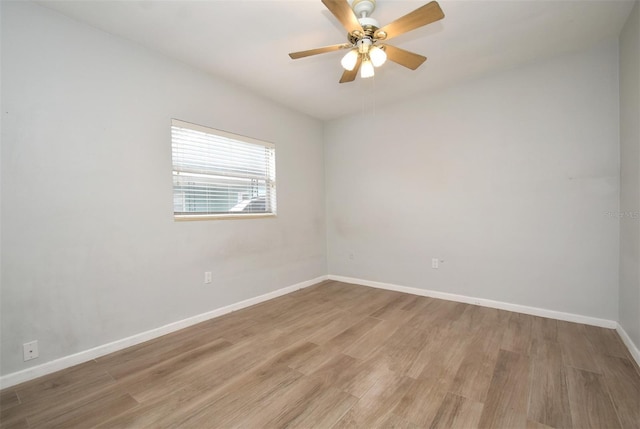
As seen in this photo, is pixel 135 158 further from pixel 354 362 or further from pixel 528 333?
pixel 528 333

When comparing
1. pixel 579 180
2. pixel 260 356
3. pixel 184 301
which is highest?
pixel 579 180

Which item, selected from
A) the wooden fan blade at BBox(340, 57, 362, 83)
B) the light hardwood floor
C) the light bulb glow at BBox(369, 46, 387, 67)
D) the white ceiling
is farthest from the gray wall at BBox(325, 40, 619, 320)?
the light bulb glow at BBox(369, 46, 387, 67)

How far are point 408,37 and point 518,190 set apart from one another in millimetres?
1983

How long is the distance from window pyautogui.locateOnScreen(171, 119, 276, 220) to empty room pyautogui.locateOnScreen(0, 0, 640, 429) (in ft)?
0.08

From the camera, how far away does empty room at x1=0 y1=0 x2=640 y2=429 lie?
70.1 inches

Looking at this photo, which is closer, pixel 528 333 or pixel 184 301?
pixel 528 333

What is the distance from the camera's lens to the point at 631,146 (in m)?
2.21

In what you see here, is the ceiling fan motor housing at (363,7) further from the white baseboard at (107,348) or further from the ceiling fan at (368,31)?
the white baseboard at (107,348)

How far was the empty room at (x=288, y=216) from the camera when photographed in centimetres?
178

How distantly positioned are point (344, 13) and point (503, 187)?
8.32 ft

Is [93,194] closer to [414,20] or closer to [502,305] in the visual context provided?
[414,20]

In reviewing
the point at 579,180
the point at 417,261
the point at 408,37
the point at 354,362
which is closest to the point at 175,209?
the point at 354,362

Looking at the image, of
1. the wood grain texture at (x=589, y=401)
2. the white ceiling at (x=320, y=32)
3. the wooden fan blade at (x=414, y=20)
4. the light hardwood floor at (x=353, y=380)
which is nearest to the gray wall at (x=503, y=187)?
the white ceiling at (x=320, y=32)

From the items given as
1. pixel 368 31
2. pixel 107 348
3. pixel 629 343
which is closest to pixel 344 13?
pixel 368 31
